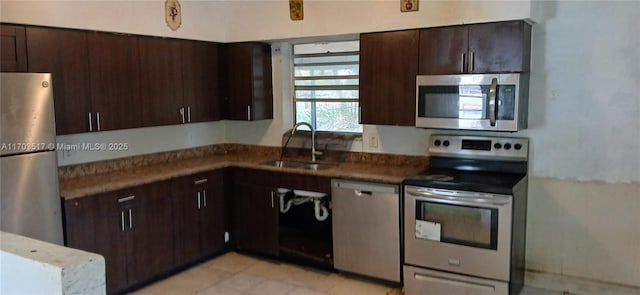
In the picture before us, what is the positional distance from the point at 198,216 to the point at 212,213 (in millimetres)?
162

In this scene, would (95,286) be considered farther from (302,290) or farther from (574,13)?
(574,13)

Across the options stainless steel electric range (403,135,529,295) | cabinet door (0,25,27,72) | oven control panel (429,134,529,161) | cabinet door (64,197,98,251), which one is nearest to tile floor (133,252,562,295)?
stainless steel electric range (403,135,529,295)

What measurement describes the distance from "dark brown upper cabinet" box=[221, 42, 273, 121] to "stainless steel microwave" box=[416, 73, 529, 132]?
5.55ft

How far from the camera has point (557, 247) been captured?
3729 millimetres

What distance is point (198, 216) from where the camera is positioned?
13.9 feet

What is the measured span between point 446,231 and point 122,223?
92.1 inches

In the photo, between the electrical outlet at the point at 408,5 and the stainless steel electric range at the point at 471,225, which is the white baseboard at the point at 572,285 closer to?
the stainless steel electric range at the point at 471,225

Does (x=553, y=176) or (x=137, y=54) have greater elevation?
(x=137, y=54)

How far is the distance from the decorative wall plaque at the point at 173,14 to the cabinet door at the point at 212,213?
4.41ft

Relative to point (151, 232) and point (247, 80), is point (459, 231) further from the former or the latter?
point (247, 80)

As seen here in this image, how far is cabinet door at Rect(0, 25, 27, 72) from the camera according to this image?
308 centimetres

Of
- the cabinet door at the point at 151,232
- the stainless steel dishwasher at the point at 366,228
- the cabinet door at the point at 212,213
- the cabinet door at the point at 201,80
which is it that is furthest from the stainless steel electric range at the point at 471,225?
the cabinet door at the point at 201,80

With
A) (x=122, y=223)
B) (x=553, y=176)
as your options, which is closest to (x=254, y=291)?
(x=122, y=223)

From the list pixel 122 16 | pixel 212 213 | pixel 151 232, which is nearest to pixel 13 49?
pixel 122 16
